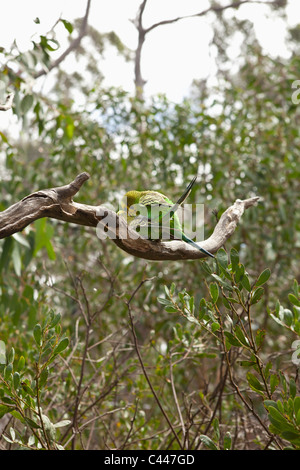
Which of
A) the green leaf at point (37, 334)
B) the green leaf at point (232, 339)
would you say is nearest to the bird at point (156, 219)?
the green leaf at point (232, 339)

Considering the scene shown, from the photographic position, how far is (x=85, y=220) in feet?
3.57

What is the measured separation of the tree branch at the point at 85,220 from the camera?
1005mm

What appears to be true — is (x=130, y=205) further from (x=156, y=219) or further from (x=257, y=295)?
(x=257, y=295)

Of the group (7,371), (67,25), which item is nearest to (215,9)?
(67,25)

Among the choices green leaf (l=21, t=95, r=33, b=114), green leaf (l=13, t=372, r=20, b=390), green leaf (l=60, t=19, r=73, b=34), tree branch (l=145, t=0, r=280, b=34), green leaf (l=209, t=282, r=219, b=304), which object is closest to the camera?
green leaf (l=13, t=372, r=20, b=390)

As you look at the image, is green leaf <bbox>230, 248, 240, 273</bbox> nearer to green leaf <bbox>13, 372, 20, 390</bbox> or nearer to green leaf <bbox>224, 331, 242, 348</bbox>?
green leaf <bbox>224, 331, 242, 348</bbox>

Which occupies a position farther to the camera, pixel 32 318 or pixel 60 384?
pixel 32 318

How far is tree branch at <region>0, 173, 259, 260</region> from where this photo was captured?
3.30 ft

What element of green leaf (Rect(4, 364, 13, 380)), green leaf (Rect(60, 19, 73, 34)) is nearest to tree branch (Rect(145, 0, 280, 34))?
green leaf (Rect(60, 19, 73, 34))

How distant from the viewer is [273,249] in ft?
10.1

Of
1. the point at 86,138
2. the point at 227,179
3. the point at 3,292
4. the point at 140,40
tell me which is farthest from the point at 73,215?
the point at 140,40

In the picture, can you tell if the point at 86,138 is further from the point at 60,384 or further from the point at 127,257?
the point at 60,384

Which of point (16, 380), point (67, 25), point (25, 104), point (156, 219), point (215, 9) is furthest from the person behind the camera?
point (215, 9)
